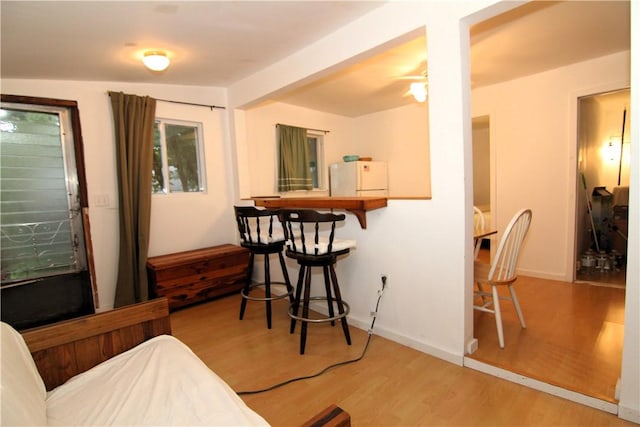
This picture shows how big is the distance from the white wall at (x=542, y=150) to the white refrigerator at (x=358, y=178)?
156 cm

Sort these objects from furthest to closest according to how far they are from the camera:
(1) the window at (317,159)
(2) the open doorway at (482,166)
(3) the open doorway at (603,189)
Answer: (2) the open doorway at (482,166)
(1) the window at (317,159)
(3) the open doorway at (603,189)

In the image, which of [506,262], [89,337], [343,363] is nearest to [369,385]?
[343,363]

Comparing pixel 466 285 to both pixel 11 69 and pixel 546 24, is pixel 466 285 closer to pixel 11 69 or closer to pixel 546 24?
pixel 546 24

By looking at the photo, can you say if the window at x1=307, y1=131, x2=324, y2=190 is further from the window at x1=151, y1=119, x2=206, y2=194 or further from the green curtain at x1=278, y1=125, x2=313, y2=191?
the window at x1=151, y1=119, x2=206, y2=194

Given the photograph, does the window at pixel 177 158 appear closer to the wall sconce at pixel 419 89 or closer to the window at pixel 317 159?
the window at pixel 317 159

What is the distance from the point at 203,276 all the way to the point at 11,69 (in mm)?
2293

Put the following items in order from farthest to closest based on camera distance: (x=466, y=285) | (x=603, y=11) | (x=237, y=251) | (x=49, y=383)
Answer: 1. (x=237, y=251)
2. (x=603, y=11)
3. (x=466, y=285)
4. (x=49, y=383)

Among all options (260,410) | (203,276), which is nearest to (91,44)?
(203,276)

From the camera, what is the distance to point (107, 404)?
3.42 feet

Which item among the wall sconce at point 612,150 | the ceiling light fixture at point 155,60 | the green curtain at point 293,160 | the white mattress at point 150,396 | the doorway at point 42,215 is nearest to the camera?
the white mattress at point 150,396

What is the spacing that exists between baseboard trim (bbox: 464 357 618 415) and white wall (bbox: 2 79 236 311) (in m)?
2.95

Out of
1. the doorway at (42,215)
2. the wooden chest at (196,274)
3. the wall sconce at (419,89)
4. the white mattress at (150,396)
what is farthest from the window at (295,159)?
the white mattress at (150,396)

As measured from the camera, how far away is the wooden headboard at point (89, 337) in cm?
126

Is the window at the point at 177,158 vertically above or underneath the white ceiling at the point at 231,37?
underneath
